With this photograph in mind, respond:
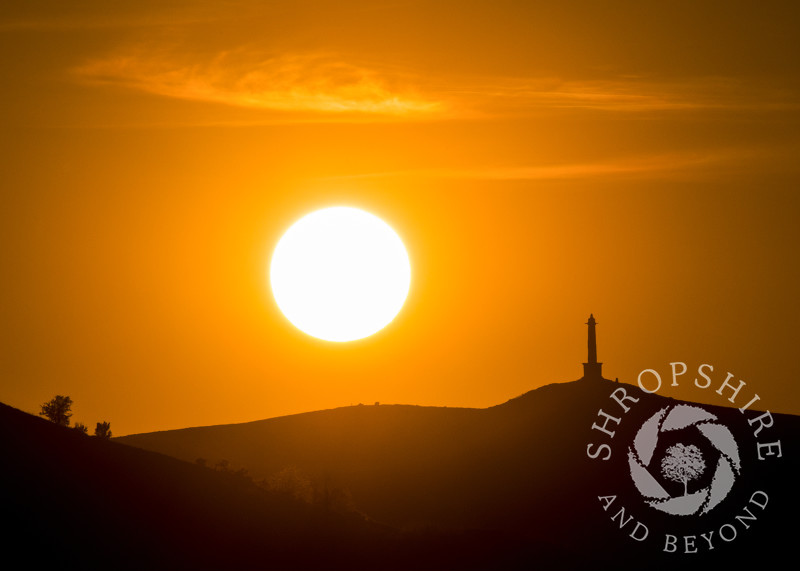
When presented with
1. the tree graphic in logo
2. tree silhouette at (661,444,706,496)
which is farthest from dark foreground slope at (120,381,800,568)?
tree silhouette at (661,444,706,496)

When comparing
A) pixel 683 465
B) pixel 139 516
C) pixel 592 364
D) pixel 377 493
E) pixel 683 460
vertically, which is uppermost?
pixel 592 364

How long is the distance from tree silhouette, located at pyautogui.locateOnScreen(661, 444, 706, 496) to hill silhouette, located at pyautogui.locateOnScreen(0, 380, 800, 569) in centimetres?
324

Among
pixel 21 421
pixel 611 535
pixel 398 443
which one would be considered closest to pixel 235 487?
pixel 21 421

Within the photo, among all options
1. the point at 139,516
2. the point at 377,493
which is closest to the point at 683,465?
the point at 377,493

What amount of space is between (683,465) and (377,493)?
2548 centimetres

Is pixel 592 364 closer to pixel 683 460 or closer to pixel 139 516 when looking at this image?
pixel 683 460

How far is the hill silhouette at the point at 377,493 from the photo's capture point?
200 feet

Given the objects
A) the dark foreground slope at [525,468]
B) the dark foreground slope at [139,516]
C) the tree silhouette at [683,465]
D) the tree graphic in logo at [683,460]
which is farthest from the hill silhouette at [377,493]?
the tree silhouette at [683,465]

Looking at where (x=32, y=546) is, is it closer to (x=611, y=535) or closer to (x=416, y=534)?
(x=416, y=534)

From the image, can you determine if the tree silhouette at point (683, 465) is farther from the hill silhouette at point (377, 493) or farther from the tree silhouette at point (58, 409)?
the tree silhouette at point (58, 409)

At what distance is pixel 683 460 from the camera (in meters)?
101

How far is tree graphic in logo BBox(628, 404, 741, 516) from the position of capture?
97625 mm

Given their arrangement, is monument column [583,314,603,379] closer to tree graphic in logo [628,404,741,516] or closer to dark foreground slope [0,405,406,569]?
tree graphic in logo [628,404,741,516]

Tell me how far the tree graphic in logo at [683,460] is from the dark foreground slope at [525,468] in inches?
31.8
